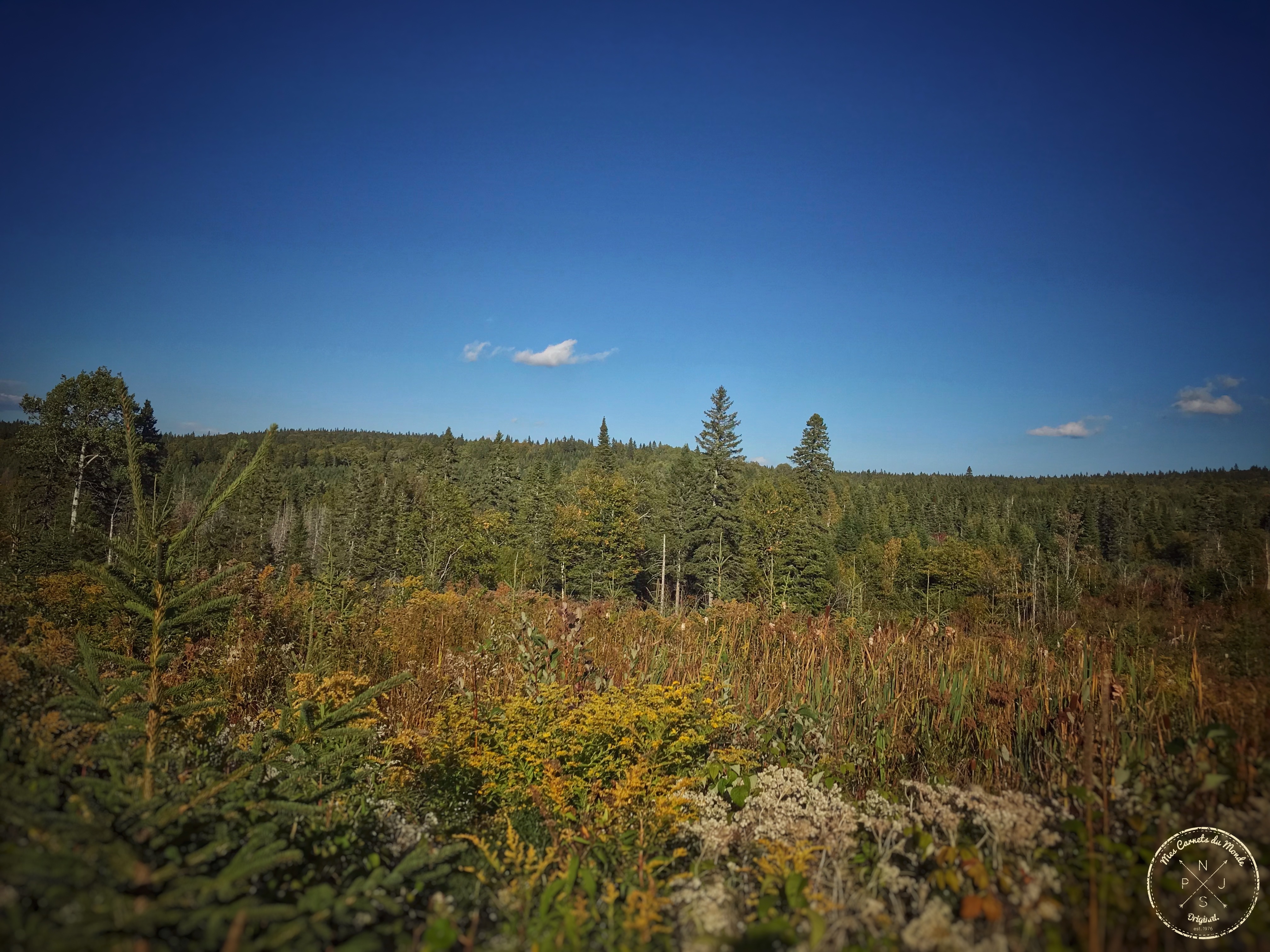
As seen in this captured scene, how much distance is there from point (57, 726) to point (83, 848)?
100 cm

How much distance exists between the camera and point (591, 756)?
3480 mm

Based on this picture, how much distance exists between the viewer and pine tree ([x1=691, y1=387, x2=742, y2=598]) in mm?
39375

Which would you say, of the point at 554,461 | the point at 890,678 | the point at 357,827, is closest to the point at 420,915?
the point at 357,827

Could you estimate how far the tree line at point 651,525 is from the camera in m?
6.64

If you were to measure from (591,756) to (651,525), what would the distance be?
5415 centimetres

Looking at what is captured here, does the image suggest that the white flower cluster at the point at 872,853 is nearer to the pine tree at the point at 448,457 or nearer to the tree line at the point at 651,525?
the tree line at the point at 651,525

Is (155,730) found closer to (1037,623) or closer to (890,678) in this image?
(890,678)

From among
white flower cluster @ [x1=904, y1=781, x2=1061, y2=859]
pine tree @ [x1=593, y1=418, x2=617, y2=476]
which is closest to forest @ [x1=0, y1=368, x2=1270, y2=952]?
white flower cluster @ [x1=904, y1=781, x2=1061, y2=859]

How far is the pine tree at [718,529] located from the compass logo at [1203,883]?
35896 mm

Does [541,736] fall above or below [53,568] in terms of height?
below

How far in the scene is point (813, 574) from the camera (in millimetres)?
37531

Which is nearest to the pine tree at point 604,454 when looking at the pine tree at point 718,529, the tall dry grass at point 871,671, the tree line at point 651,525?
the tree line at point 651,525

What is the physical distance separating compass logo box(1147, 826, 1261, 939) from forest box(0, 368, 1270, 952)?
0.07m

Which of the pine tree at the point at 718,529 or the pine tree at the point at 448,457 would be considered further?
the pine tree at the point at 448,457
